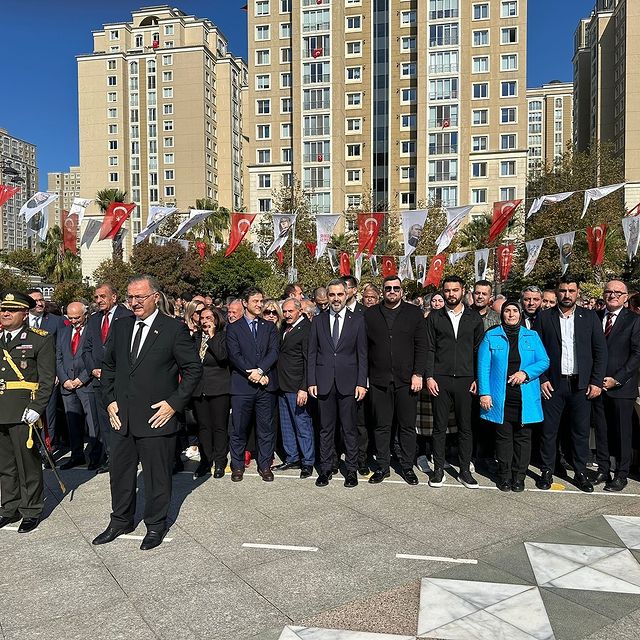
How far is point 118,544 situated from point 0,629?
1253mm

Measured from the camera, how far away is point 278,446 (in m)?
7.80

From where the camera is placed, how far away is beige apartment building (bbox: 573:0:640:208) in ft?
188

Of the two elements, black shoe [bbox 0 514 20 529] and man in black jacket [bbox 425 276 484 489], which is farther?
man in black jacket [bbox 425 276 484 489]

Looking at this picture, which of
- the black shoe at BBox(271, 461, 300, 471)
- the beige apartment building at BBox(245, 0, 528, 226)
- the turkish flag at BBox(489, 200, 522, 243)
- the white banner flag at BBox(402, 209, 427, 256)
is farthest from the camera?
the beige apartment building at BBox(245, 0, 528, 226)

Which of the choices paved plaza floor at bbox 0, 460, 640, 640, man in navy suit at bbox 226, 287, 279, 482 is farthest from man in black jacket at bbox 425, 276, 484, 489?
man in navy suit at bbox 226, 287, 279, 482

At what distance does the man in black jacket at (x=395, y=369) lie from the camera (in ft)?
20.3

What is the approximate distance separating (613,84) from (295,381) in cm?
7235

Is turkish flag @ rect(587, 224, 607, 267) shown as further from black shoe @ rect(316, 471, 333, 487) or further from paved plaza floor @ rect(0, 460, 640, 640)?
black shoe @ rect(316, 471, 333, 487)

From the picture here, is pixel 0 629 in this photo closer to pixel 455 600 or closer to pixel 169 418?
pixel 169 418

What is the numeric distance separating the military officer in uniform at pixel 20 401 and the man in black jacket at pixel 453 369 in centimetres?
381

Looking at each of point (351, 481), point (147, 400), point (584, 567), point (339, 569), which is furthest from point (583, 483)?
point (147, 400)

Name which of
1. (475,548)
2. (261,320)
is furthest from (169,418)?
(475,548)

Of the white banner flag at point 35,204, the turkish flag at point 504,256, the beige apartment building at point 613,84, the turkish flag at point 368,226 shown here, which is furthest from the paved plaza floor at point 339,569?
the beige apartment building at point 613,84

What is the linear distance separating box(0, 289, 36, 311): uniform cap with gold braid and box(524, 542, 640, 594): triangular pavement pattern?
4.65 meters
